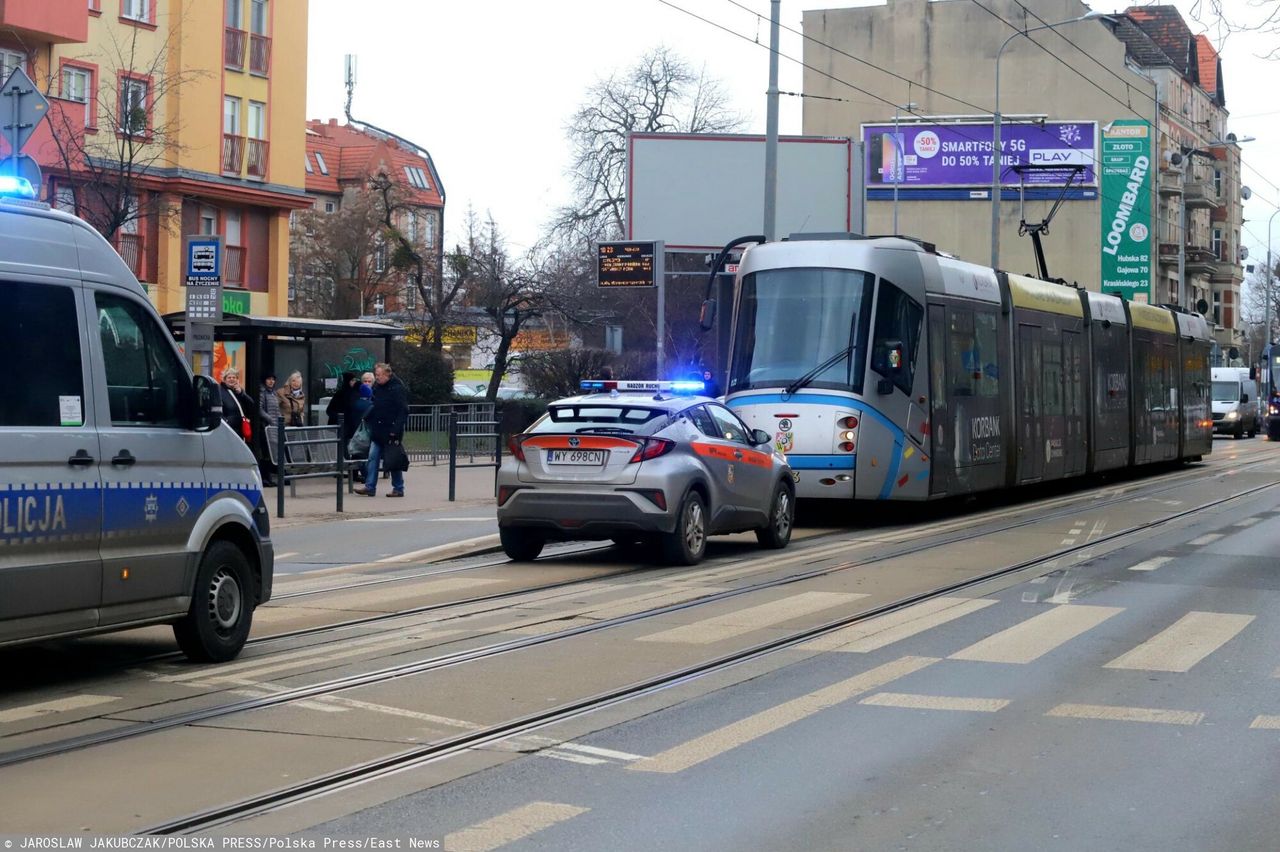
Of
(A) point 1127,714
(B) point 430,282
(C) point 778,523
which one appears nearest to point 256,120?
(B) point 430,282

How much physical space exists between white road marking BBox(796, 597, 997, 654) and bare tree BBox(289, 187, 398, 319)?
2285 inches

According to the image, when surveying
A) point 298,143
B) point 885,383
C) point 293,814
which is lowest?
point 293,814

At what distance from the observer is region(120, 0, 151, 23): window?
40.4m

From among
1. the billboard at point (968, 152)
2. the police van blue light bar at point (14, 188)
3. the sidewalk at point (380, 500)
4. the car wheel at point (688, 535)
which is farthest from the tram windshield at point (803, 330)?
the billboard at point (968, 152)

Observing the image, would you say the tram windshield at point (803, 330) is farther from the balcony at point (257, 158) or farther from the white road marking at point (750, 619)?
the balcony at point (257, 158)

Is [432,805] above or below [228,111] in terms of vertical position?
below

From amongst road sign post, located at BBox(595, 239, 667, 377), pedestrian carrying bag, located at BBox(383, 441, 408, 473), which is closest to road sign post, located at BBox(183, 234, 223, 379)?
pedestrian carrying bag, located at BBox(383, 441, 408, 473)

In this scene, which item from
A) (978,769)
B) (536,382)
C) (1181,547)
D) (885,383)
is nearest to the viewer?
(978,769)

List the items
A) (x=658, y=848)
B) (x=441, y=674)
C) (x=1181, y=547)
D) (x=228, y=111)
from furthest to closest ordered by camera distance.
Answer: (x=228, y=111)
(x=1181, y=547)
(x=441, y=674)
(x=658, y=848)

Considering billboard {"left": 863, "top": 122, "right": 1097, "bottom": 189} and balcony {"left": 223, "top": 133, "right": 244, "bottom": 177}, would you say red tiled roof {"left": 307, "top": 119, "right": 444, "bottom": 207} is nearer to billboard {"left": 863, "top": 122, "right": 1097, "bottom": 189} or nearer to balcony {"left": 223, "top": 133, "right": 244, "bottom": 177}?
billboard {"left": 863, "top": 122, "right": 1097, "bottom": 189}

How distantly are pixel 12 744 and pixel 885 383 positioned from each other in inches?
525

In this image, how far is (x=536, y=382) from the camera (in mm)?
52219

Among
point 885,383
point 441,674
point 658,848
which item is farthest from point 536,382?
point 658,848

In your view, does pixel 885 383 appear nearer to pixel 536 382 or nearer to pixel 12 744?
pixel 12 744
